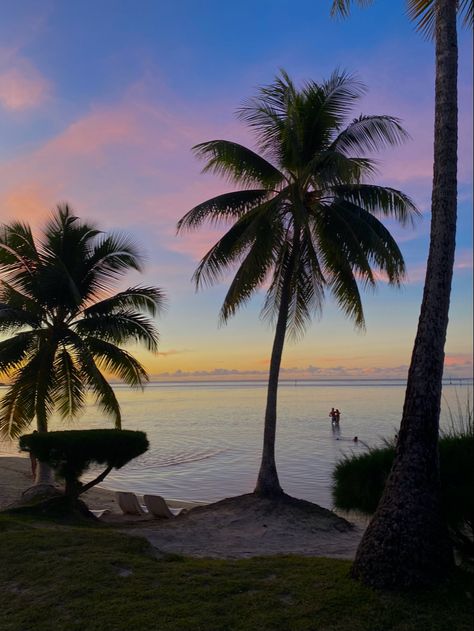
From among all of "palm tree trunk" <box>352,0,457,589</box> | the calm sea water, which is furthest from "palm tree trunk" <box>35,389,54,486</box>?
"palm tree trunk" <box>352,0,457,589</box>

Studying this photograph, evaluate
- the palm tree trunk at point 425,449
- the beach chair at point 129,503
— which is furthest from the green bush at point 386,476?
the beach chair at point 129,503

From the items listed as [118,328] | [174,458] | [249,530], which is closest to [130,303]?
[118,328]

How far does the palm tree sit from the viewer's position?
49.7 feet

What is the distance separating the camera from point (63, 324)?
15.9m

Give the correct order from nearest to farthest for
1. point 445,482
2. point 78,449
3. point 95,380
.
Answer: point 445,482 → point 78,449 → point 95,380

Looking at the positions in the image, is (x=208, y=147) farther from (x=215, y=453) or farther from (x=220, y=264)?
(x=215, y=453)

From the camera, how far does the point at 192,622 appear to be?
17.1 feet

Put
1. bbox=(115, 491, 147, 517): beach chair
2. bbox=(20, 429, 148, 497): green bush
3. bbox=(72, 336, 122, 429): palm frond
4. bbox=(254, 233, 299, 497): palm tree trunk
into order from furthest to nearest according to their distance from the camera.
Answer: bbox=(72, 336, 122, 429): palm frond, bbox=(254, 233, 299, 497): palm tree trunk, bbox=(115, 491, 147, 517): beach chair, bbox=(20, 429, 148, 497): green bush

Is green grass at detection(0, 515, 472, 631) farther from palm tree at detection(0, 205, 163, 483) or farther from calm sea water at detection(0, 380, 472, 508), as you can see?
palm tree at detection(0, 205, 163, 483)

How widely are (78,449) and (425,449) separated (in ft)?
28.3

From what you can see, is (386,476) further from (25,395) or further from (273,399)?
(25,395)

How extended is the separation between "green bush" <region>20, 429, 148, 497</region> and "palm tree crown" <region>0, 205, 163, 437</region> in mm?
2625

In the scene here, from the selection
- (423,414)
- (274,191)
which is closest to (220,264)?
(274,191)

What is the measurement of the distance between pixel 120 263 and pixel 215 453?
16.1 meters
